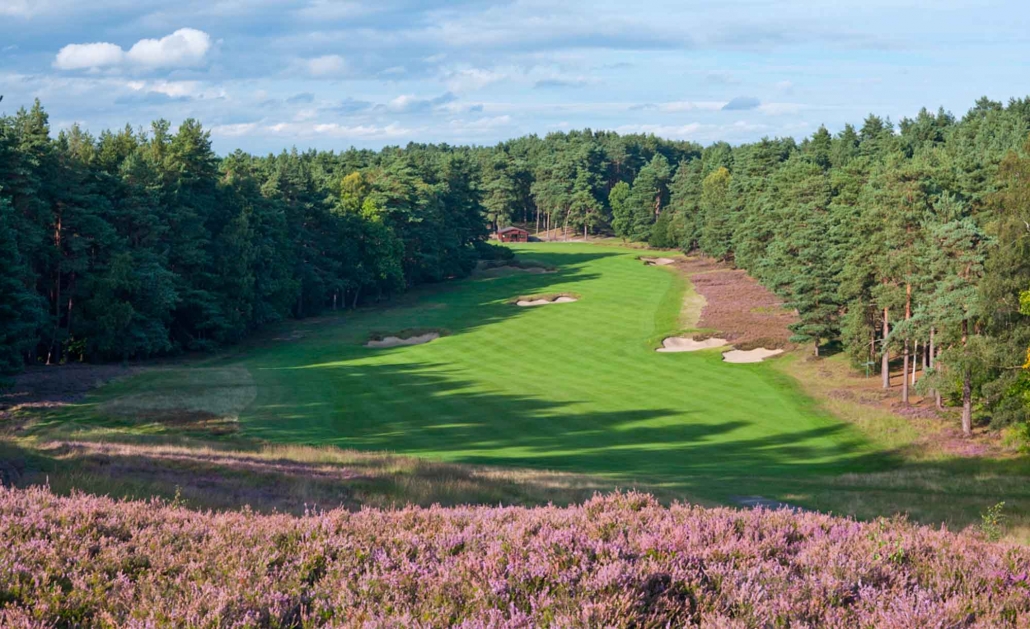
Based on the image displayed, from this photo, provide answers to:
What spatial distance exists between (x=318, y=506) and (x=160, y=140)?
62.3m

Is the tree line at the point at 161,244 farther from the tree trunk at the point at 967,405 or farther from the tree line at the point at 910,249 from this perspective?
the tree trunk at the point at 967,405

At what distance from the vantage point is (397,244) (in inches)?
3477

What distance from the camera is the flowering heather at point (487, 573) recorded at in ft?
18.1

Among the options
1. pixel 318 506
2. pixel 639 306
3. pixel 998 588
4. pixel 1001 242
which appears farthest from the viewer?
pixel 639 306

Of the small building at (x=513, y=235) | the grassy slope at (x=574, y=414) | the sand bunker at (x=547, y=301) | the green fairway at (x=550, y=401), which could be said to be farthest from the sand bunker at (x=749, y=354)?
the small building at (x=513, y=235)

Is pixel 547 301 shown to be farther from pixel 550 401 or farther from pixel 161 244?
pixel 550 401

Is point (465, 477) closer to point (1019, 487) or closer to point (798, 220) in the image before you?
point (1019, 487)

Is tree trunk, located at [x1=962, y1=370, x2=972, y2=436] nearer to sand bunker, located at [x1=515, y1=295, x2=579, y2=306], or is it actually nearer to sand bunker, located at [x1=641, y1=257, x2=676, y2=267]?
sand bunker, located at [x1=515, y1=295, x2=579, y2=306]

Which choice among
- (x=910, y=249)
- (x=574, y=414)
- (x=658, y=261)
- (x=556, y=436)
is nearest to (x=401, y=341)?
(x=574, y=414)

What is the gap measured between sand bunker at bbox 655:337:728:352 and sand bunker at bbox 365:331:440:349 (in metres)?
17.1

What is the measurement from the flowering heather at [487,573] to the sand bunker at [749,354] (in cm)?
5027

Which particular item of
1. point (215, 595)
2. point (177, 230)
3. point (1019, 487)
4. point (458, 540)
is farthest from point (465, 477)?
point (177, 230)

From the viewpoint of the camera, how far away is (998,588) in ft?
20.3

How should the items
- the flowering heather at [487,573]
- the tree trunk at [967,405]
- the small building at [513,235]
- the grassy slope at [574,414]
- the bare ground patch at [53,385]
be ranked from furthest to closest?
1. the small building at [513,235]
2. the bare ground patch at [53,385]
3. the tree trunk at [967,405]
4. the grassy slope at [574,414]
5. the flowering heather at [487,573]
